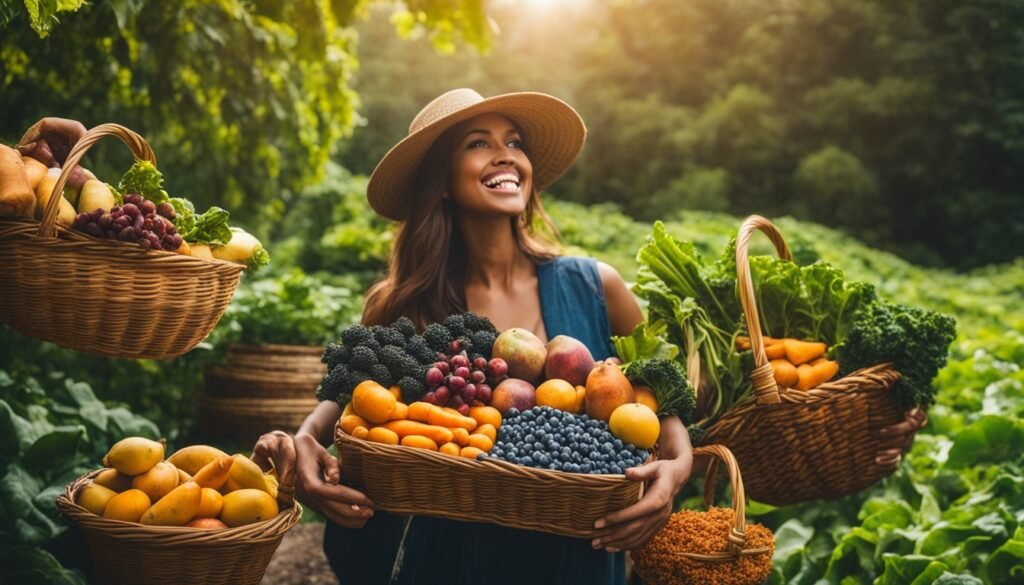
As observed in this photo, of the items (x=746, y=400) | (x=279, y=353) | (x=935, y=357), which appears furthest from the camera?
(x=279, y=353)

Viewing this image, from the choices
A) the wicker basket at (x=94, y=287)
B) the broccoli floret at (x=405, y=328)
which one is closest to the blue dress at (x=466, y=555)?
the broccoli floret at (x=405, y=328)

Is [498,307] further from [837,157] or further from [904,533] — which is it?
[837,157]

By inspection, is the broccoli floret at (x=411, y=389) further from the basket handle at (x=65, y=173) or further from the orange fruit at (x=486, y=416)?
the basket handle at (x=65, y=173)

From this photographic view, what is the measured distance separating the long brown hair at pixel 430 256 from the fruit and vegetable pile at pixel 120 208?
76 centimetres

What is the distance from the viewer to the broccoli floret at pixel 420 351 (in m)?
2.02

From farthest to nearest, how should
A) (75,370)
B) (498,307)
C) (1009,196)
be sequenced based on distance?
(1009,196)
(75,370)
(498,307)

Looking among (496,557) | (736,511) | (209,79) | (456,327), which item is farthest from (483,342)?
(209,79)

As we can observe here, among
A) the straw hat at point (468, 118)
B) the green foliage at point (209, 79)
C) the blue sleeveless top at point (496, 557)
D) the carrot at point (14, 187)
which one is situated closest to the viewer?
the carrot at point (14, 187)

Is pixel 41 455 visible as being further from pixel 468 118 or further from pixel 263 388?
pixel 263 388

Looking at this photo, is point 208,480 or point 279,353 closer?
point 208,480

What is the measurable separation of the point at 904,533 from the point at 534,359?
1524 mm

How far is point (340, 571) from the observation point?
250cm

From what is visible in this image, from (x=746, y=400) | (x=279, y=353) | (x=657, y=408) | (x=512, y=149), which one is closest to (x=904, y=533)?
(x=746, y=400)

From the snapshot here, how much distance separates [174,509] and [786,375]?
1739 mm
